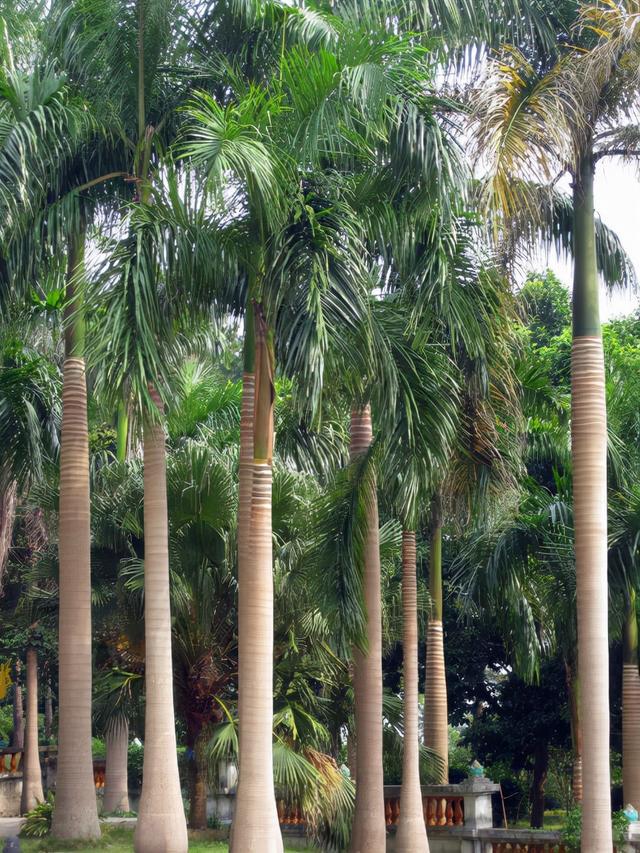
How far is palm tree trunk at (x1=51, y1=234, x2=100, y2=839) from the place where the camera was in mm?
16109

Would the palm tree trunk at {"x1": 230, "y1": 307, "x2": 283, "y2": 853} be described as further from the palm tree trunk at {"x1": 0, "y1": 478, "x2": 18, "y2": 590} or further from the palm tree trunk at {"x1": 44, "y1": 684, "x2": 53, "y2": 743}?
the palm tree trunk at {"x1": 44, "y1": 684, "x2": 53, "y2": 743}

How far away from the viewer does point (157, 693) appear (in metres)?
14.6

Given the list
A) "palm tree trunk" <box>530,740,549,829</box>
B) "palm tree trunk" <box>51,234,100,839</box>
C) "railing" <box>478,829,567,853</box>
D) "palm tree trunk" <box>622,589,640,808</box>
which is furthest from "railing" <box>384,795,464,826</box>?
"palm tree trunk" <box>530,740,549,829</box>

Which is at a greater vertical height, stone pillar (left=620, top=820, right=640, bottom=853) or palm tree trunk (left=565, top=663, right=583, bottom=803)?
palm tree trunk (left=565, top=663, right=583, bottom=803)

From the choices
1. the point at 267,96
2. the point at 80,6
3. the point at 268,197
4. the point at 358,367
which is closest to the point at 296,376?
the point at 358,367

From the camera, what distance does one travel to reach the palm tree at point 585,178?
1363cm

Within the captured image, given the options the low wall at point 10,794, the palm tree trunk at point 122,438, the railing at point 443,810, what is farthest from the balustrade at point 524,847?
the low wall at point 10,794

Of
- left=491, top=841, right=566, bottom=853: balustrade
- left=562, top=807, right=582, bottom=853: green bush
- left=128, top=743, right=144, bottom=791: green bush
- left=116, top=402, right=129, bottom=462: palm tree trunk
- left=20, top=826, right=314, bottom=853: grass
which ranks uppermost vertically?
left=116, top=402, right=129, bottom=462: palm tree trunk

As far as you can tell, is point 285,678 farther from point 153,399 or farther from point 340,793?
point 153,399

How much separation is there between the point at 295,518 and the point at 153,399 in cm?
422

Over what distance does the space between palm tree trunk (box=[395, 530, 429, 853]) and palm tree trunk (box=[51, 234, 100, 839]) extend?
14.2 ft

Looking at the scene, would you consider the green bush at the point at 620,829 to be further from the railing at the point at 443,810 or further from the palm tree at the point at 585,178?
the palm tree at the point at 585,178

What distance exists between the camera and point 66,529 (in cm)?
1680

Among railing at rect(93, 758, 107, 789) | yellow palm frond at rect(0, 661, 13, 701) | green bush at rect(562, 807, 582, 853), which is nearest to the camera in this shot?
green bush at rect(562, 807, 582, 853)
